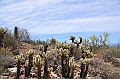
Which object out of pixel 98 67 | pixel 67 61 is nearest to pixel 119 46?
pixel 98 67

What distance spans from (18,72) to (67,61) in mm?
2710

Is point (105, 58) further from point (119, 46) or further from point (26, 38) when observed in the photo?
point (26, 38)

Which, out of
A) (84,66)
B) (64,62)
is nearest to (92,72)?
(84,66)

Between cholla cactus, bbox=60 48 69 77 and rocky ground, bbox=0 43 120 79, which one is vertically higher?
cholla cactus, bbox=60 48 69 77

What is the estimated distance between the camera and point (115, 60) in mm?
16156

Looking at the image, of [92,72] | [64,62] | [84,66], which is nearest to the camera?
[64,62]

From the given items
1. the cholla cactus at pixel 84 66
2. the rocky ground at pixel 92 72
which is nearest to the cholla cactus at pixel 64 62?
the rocky ground at pixel 92 72

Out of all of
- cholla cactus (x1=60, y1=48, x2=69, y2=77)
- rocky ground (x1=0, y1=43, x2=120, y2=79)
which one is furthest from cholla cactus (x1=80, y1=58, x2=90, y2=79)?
cholla cactus (x1=60, y1=48, x2=69, y2=77)

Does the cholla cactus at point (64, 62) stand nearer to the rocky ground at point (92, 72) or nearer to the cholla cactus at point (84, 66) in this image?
the rocky ground at point (92, 72)

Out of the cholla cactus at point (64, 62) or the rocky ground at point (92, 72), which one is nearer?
the rocky ground at point (92, 72)

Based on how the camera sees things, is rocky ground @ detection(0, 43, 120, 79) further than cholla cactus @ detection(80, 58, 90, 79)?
No

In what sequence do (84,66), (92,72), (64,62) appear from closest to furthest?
Result: (64,62) < (84,66) < (92,72)

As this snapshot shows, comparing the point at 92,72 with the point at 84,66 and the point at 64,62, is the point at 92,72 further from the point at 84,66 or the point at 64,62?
the point at 64,62

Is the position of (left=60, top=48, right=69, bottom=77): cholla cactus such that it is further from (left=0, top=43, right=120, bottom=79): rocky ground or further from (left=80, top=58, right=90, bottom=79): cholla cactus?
(left=80, top=58, right=90, bottom=79): cholla cactus
